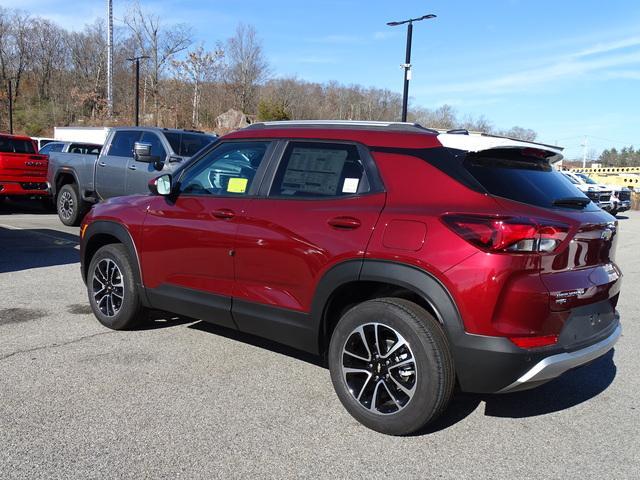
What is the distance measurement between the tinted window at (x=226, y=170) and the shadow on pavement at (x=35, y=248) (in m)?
4.27

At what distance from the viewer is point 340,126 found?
12.4ft

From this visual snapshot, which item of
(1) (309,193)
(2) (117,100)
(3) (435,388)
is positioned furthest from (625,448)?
(2) (117,100)

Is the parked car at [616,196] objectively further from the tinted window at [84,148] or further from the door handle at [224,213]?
the door handle at [224,213]

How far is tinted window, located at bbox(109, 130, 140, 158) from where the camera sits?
421 inches

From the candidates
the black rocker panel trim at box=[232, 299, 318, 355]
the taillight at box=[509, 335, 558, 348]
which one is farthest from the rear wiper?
the black rocker panel trim at box=[232, 299, 318, 355]

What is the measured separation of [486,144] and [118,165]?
8947 millimetres

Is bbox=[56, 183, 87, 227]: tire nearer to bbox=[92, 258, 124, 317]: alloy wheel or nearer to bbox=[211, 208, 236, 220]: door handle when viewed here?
bbox=[92, 258, 124, 317]: alloy wheel

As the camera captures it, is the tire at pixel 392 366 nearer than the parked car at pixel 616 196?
Yes

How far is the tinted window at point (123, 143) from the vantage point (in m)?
10.7

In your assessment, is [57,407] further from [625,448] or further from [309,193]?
[625,448]

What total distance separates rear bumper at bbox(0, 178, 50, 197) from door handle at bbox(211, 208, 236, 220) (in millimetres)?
10807

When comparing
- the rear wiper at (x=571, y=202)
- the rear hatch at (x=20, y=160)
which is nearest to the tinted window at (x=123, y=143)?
the rear hatch at (x=20, y=160)

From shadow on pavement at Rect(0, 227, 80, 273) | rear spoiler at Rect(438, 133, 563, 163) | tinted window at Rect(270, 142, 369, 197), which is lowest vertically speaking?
shadow on pavement at Rect(0, 227, 80, 273)

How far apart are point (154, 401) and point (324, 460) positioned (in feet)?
4.12
